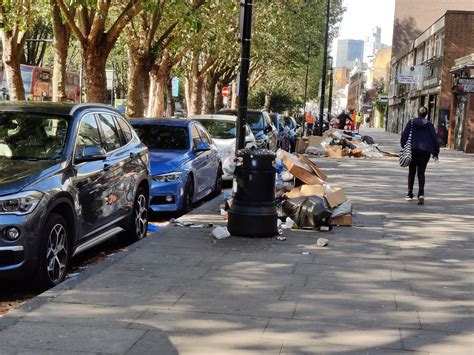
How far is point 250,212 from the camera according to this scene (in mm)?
8297

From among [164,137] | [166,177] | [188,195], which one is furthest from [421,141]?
[166,177]

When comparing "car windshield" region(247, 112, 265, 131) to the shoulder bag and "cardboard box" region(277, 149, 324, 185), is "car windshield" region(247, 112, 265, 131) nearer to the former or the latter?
the shoulder bag

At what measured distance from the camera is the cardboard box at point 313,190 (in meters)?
9.72

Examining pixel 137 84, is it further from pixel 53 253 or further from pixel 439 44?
pixel 439 44

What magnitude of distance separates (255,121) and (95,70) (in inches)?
234

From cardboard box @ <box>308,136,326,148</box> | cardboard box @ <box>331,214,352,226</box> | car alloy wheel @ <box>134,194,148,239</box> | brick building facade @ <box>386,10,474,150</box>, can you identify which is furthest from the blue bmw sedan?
brick building facade @ <box>386,10,474,150</box>

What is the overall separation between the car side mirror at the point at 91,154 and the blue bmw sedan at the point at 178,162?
3.30 m

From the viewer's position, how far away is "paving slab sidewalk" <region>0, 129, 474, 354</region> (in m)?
4.61

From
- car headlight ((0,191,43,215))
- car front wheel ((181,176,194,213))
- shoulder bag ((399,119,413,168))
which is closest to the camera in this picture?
car headlight ((0,191,43,215))

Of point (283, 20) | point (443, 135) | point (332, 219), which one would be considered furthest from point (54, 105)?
point (443, 135)

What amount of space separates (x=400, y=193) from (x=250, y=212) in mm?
6427

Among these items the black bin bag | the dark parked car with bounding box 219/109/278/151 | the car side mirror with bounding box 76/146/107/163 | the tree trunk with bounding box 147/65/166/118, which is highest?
the tree trunk with bounding box 147/65/166/118

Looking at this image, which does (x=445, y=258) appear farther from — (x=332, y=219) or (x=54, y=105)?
(x=54, y=105)

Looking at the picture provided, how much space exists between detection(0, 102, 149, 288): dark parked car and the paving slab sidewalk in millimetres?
314
